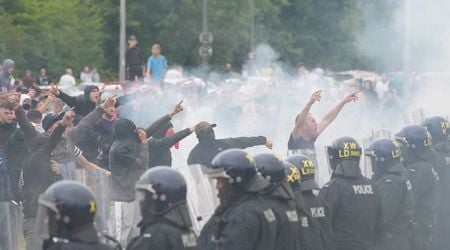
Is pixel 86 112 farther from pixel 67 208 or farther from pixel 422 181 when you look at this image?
pixel 67 208

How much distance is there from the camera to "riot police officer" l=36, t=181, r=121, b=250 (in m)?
7.75

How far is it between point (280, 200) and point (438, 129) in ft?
20.1

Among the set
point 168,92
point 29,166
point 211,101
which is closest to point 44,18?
point 211,101

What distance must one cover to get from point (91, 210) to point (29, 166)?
5.78 metres

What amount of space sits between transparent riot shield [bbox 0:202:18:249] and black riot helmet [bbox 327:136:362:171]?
283 centimetres

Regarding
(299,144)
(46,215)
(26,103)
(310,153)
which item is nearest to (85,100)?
(26,103)

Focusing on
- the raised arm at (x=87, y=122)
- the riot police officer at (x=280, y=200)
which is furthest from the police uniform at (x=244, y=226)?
the raised arm at (x=87, y=122)

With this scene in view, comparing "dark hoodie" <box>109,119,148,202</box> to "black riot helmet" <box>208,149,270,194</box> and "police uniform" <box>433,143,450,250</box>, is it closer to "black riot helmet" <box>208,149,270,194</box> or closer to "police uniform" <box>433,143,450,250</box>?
"police uniform" <box>433,143,450,250</box>

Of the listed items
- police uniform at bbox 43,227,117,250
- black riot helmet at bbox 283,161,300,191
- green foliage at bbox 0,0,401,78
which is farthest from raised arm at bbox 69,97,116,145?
green foliage at bbox 0,0,401,78

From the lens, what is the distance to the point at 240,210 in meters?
9.48

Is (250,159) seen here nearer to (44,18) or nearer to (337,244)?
(337,244)

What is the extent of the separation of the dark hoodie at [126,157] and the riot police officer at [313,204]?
11.1 ft

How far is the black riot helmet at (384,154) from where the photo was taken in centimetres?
1298

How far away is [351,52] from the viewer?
168 ft
